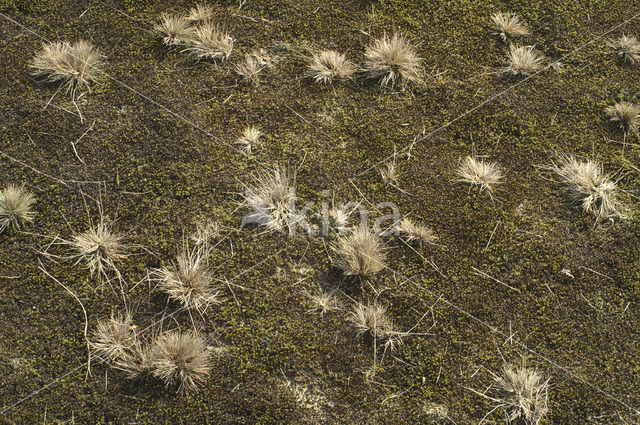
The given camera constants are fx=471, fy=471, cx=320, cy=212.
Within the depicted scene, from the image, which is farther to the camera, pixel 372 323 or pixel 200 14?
pixel 200 14

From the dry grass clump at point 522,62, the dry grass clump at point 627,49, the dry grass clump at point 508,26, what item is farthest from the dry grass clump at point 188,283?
the dry grass clump at point 627,49

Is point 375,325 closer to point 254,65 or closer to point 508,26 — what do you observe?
point 254,65

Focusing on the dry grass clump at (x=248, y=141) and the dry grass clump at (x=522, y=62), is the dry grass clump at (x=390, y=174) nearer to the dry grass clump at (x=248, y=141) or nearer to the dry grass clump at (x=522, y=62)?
the dry grass clump at (x=248, y=141)

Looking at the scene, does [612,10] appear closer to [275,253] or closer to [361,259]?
[361,259]

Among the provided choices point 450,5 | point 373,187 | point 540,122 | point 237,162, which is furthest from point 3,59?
point 540,122

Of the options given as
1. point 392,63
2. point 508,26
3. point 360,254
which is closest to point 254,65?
point 392,63

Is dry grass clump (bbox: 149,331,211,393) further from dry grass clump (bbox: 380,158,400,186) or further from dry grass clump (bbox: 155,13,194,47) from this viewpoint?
dry grass clump (bbox: 155,13,194,47)

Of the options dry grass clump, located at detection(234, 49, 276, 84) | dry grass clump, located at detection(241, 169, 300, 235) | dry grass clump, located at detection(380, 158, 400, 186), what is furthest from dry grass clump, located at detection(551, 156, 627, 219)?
dry grass clump, located at detection(234, 49, 276, 84)
